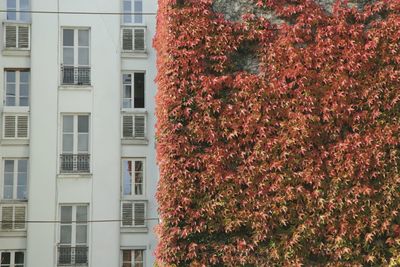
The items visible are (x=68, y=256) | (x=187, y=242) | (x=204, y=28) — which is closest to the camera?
(x=187, y=242)

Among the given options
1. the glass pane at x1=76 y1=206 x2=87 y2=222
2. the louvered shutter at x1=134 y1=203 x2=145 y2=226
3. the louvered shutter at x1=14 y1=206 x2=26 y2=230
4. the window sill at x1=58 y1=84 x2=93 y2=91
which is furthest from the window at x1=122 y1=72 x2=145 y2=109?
the louvered shutter at x1=14 y1=206 x2=26 y2=230

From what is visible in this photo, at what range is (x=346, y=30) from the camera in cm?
893

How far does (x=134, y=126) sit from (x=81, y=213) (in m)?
3.04

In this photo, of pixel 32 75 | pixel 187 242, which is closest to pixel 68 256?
pixel 32 75

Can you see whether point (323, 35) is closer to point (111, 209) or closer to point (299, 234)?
point (299, 234)

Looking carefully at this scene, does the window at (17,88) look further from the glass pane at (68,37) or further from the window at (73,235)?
the window at (73,235)

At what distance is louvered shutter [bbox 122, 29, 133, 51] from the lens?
821 inches

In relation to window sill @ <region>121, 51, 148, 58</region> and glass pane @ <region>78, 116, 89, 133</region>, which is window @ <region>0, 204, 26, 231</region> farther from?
window sill @ <region>121, 51, 148, 58</region>

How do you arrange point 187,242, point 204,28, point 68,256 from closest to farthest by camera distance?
1. point 187,242
2. point 204,28
3. point 68,256

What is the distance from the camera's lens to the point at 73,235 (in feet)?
65.1

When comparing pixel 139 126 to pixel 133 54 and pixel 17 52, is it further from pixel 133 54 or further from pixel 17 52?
pixel 17 52

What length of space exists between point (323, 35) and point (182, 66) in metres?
1.92

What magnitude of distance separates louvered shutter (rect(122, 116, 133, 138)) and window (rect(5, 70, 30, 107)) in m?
3.03

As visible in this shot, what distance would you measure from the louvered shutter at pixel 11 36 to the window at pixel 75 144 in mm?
2747
